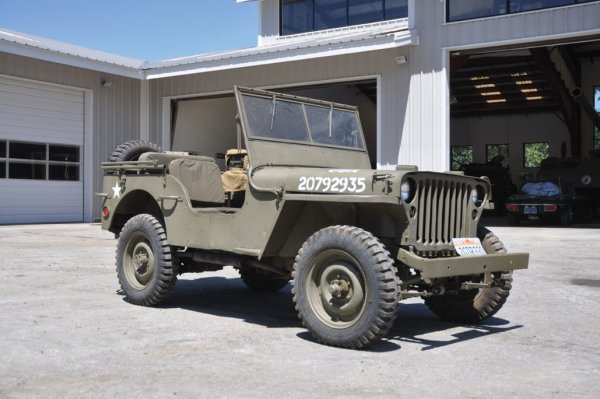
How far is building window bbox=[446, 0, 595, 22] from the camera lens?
16.0 meters

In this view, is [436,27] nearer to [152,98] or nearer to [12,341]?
[152,98]

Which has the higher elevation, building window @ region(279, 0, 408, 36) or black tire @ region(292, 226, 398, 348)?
building window @ region(279, 0, 408, 36)

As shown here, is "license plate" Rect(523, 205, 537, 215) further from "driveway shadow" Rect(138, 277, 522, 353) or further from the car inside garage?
"driveway shadow" Rect(138, 277, 522, 353)

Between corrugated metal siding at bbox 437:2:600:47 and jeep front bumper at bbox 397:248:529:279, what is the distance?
39.2ft

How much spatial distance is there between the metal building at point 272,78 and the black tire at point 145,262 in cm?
1152

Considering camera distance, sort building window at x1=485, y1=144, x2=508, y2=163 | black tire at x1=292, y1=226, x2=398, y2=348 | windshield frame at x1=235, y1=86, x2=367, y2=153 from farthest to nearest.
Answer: building window at x1=485, y1=144, x2=508, y2=163, windshield frame at x1=235, y1=86, x2=367, y2=153, black tire at x1=292, y1=226, x2=398, y2=348

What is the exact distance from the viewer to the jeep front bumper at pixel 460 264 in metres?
4.68

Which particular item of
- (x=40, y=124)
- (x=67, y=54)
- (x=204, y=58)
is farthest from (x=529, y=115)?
(x=40, y=124)

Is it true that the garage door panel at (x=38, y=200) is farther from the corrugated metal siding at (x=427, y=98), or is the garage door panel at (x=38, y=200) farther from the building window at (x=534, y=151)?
the building window at (x=534, y=151)

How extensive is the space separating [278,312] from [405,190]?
210cm

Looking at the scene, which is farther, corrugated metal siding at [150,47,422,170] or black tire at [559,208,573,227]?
black tire at [559,208,573,227]

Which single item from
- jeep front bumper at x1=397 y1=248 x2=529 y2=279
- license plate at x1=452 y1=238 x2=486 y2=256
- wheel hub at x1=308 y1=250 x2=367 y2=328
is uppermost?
license plate at x1=452 y1=238 x2=486 y2=256

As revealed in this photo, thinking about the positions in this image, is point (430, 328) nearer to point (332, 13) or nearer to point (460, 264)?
point (460, 264)

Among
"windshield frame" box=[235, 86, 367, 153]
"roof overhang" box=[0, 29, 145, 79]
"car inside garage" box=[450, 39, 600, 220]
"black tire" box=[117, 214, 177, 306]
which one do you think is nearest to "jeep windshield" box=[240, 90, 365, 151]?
"windshield frame" box=[235, 86, 367, 153]
